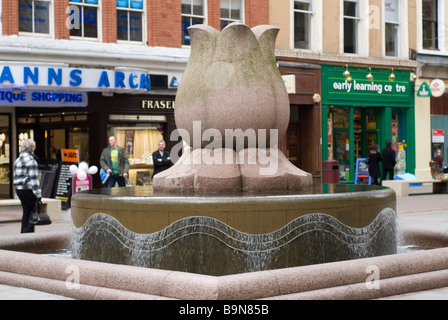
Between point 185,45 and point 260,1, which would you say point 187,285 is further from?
point 260,1

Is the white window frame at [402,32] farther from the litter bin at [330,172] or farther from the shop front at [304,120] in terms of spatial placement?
the litter bin at [330,172]

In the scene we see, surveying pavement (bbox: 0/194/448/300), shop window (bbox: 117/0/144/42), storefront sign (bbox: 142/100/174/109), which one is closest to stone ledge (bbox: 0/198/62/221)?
pavement (bbox: 0/194/448/300)

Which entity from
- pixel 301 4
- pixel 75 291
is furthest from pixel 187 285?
pixel 301 4

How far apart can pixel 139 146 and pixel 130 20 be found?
12.3 ft

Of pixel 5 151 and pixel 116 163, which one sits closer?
pixel 116 163

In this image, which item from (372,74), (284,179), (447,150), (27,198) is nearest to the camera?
(284,179)

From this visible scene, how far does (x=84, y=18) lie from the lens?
898 inches

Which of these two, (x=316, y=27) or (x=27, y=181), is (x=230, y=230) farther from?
(x=316, y=27)

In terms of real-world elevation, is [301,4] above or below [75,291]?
above

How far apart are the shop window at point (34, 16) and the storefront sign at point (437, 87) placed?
1518cm

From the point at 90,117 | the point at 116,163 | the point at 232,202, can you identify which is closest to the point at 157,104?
the point at 90,117

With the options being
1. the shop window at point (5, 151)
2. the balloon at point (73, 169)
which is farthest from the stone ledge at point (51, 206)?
the shop window at point (5, 151)

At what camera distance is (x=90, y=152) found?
23000mm

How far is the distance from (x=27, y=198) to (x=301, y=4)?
17061 mm
